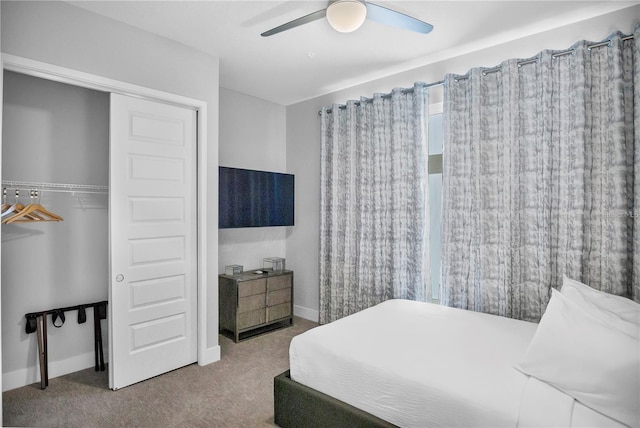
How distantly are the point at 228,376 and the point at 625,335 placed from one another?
2.67m

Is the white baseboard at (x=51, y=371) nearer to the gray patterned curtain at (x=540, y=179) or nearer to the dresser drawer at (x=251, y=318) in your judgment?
the dresser drawer at (x=251, y=318)

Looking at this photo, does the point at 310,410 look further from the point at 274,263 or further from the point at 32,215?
the point at 32,215

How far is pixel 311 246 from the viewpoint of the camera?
4.45 metres

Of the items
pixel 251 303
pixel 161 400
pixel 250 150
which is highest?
pixel 250 150

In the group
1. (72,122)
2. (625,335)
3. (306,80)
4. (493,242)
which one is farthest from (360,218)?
(72,122)

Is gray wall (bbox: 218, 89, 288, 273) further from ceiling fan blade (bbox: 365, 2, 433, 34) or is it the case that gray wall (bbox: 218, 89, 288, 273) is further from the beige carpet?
ceiling fan blade (bbox: 365, 2, 433, 34)

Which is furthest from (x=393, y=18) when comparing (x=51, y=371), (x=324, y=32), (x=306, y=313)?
(x=51, y=371)

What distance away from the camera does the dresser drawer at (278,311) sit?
4.00 meters

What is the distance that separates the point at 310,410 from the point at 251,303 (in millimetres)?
1911

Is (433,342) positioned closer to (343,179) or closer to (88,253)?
(343,179)

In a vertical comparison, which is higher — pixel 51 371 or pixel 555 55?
pixel 555 55

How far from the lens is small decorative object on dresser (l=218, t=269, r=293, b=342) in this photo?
12.2 feet

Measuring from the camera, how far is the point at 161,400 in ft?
8.38

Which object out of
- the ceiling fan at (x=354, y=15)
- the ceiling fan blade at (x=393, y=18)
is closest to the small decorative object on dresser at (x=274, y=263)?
the ceiling fan at (x=354, y=15)
